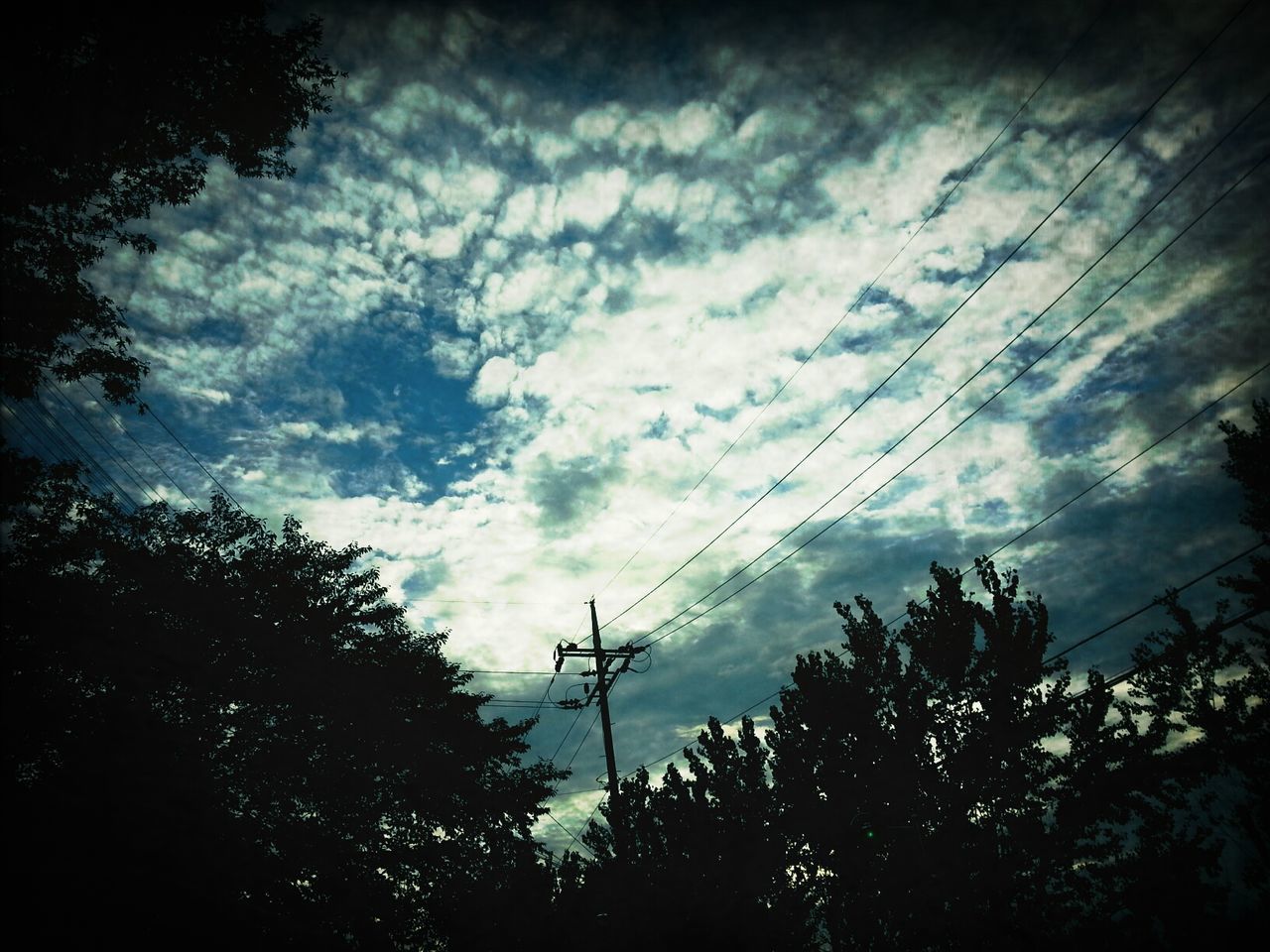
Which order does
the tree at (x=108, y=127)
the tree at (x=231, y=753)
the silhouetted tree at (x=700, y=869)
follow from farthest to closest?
1. the silhouetted tree at (x=700, y=869)
2. the tree at (x=231, y=753)
3. the tree at (x=108, y=127)

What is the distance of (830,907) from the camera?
50.6 feet

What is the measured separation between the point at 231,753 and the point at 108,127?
18.4 meters

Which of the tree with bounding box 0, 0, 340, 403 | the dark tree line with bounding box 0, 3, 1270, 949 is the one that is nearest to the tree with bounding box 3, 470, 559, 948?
the dark tree line with bounding box 0, 3, 1270, 949

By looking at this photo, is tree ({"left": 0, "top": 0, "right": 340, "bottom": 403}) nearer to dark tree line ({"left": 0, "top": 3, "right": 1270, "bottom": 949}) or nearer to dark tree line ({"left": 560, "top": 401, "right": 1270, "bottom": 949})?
dark tree line ({"left": 0, "top": 3, "right": 1270, "bottom": 949})

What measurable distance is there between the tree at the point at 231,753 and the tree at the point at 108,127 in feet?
12.1

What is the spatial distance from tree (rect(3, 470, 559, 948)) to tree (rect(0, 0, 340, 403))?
3.69m

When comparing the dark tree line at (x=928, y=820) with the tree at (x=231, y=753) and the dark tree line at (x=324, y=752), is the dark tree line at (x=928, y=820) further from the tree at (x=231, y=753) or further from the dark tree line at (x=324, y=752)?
the tree at (x=231, y=753)

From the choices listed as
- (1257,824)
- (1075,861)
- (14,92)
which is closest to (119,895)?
(14,92)

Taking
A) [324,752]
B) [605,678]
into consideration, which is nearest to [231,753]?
[324,752]

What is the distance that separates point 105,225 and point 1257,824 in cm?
3975

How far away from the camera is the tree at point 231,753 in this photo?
13.0 meters

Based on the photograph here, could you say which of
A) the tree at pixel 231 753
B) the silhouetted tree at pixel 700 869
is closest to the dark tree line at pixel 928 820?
the silhouetted tree at pixel 700 869

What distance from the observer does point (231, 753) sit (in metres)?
18.7

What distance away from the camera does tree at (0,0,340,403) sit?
8.73m
